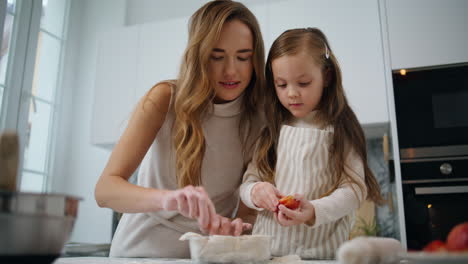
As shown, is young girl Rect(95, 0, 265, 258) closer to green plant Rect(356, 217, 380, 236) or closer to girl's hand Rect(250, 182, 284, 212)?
girl's hand Rect(250, 182, 284, 212)

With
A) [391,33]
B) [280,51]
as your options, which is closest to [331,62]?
[280,51]

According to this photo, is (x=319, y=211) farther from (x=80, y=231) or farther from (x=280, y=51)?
(x=80, y=231)

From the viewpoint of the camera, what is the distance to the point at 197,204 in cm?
68

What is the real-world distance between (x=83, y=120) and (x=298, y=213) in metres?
2.84

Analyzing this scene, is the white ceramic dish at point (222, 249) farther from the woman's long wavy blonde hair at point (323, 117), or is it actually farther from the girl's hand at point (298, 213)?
the woman's long wavy blonde hair at point (323, 117)

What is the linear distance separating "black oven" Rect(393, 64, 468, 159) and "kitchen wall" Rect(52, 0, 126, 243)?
219 cm

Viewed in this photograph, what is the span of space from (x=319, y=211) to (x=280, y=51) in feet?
1.54

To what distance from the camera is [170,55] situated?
9.39ft

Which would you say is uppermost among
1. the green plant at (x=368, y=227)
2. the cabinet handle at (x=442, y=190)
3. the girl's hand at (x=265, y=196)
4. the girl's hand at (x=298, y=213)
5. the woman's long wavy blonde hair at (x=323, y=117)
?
the woman's long wavy blonde hair at (x=323, y=117)

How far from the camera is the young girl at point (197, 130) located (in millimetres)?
1108

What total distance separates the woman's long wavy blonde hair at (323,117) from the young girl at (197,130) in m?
0.06

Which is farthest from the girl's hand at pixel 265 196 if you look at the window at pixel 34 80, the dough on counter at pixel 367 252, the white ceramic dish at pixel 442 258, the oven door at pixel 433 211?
the window at pixel 34 80

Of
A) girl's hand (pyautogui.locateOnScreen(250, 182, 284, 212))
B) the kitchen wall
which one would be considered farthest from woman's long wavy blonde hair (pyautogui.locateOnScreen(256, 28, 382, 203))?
the kitchen wall

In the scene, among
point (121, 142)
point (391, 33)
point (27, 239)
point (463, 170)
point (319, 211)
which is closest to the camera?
point (27, 239)
